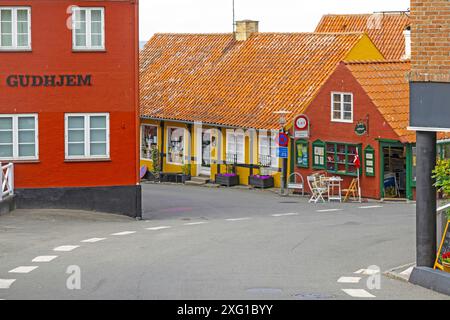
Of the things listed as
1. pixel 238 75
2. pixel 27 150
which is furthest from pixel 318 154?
pixel 27 150

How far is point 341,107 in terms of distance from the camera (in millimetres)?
40656

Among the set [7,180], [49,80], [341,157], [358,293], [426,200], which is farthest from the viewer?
[341,157]

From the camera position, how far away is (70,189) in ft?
99.7

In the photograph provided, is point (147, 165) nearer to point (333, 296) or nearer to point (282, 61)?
point (282, 61)

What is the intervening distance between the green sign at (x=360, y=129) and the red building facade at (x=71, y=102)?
11.3 metres

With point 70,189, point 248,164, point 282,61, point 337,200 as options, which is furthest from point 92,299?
point 282,61

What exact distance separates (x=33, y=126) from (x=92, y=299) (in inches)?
627

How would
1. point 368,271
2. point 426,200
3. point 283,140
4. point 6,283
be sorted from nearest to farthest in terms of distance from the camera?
point 6,283, point 426,200, point 368,271, point 283,140

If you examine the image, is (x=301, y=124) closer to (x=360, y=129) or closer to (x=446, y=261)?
(x=360, y=129)

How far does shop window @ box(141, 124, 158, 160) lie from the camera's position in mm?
51156

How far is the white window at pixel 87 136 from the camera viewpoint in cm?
3052

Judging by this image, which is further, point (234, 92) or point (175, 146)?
point (175, 146)

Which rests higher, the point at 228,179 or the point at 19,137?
the point at 19,137

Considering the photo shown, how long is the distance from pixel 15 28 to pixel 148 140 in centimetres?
2196
